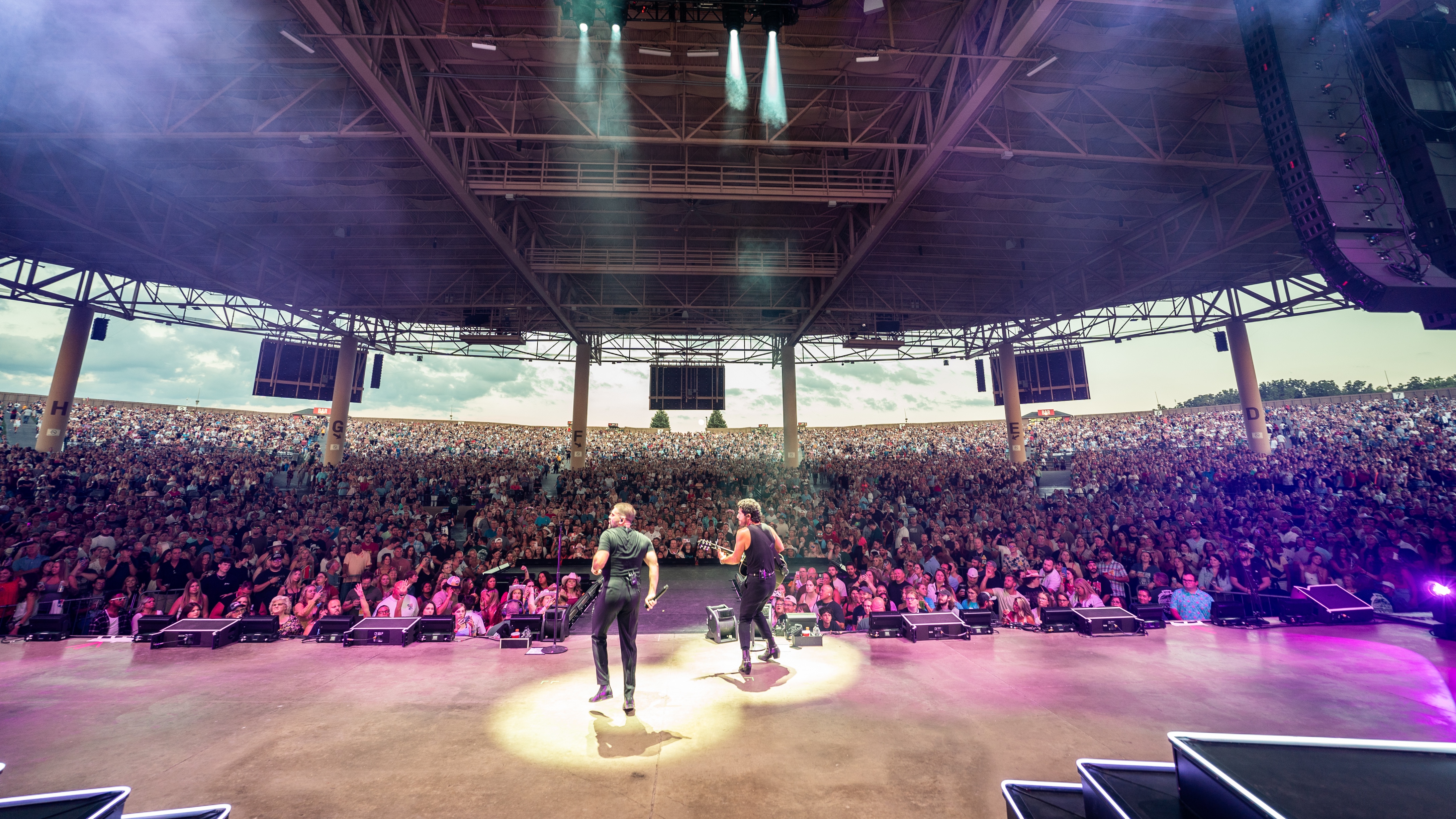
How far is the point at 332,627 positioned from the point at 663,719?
4761 mm

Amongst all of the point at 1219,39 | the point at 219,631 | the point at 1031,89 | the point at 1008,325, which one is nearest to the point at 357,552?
the point at 219,631

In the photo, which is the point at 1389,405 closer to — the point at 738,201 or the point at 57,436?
the point at 738,201

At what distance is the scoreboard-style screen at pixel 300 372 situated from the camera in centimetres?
2125

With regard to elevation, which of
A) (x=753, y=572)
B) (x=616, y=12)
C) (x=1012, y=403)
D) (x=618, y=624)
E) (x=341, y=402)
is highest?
(x=616, y=12)

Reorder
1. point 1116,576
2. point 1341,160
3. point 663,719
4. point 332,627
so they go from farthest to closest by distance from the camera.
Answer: point 1116,576 → point 332,627 → point 1341,160 → point 663,719

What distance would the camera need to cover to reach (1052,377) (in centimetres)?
2425

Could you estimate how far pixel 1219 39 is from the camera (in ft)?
26.5

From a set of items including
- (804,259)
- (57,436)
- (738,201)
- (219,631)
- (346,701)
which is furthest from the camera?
(57,436)

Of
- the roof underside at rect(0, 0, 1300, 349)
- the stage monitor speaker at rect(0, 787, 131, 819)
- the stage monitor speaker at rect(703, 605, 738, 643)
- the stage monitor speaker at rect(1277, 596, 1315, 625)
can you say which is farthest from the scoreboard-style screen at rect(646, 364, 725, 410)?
the stage monitor speaker at rect(0, 787, 131, 819)

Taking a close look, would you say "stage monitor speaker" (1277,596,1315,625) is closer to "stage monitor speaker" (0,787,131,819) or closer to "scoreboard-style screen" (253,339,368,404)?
"stage monitor speaker" (0,787,131,819)

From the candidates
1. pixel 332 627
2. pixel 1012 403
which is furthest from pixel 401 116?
pixel 1012 403

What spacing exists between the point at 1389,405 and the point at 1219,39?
1847 inches

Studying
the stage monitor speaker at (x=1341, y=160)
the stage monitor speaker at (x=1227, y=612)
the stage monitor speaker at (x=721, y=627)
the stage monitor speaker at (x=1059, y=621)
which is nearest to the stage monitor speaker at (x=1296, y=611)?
the stage monitor speaker at (x=1227, y=612)

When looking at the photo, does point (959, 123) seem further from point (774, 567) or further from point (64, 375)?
point (64, 375)
